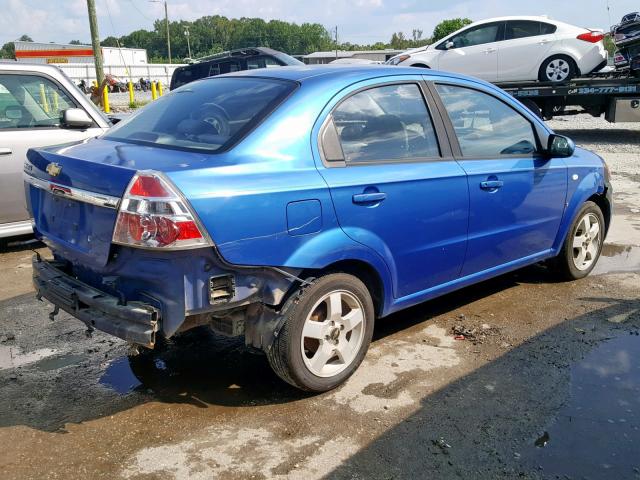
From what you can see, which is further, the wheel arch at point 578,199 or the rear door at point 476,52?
the rear door at point 476,52

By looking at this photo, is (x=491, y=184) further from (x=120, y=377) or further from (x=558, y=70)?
(x=558, y=70)

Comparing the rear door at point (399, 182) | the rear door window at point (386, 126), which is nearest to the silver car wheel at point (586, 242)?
the rear door at point (399, 182)

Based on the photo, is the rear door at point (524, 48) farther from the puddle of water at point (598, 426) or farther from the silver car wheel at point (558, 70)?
the puddle of water at point (598, 426)

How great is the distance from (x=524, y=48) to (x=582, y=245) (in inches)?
397

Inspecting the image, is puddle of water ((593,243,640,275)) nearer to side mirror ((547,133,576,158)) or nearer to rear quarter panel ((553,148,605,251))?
rear quarter panel ((553,148,605,251))

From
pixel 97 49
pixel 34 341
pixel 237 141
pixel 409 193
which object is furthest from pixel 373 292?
pixel 97 49

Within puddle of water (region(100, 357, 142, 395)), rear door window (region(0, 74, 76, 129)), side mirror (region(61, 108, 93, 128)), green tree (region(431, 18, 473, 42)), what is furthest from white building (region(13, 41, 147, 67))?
puddle of water (region(100, 357, 142, 395))

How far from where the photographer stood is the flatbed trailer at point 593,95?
1342 cm

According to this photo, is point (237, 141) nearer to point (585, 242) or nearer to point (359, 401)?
point (359, 401)

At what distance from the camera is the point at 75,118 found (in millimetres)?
5969

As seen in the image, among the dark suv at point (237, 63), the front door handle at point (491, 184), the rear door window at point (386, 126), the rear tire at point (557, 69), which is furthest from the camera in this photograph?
the rear tire at point (557, 69)

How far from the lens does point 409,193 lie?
146 inches

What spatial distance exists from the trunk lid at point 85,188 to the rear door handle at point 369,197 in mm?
862

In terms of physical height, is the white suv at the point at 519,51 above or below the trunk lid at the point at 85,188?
above
